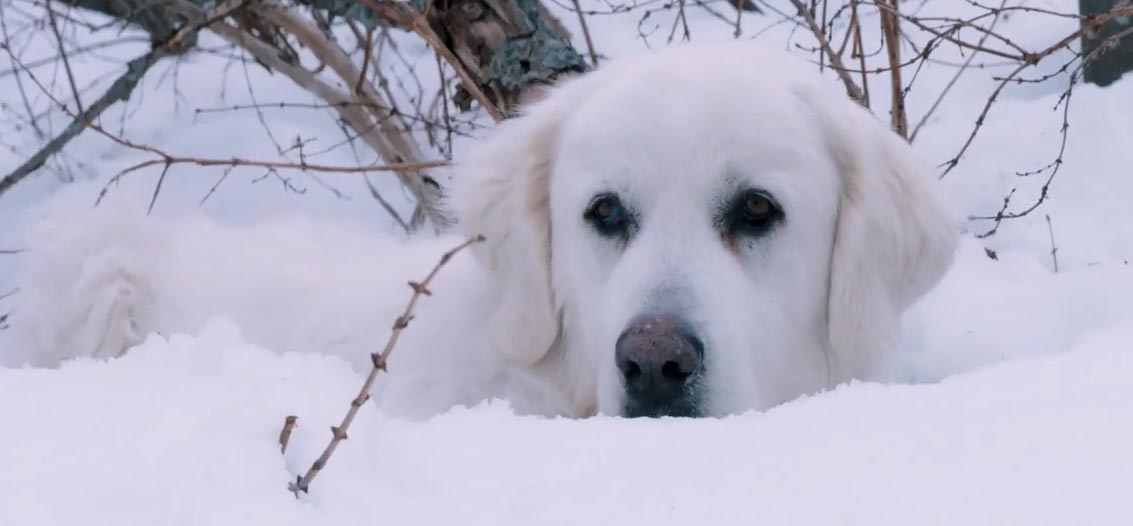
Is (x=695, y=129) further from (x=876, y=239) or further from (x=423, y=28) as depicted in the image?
(x=423, y=28)

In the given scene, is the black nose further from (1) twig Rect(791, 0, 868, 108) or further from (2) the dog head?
(1) twig Rect(791, 0, 868, 108)

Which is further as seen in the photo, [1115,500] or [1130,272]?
[1130,272]

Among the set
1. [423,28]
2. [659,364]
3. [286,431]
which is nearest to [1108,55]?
[423,28]

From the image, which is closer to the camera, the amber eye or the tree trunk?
the amber eye

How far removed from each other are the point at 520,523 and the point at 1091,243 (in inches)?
163

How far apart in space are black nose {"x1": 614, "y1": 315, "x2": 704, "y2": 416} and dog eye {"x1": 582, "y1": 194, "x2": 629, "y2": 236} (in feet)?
1.29

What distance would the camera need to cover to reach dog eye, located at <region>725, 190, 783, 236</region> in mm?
2959

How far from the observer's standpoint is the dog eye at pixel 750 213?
296 cm

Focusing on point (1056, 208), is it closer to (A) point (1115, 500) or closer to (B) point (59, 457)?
(A) point (1115, 500)

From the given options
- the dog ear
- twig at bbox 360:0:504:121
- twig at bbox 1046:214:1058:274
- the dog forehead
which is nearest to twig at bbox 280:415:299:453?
the dog forehead

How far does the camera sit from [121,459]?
154 centimetres

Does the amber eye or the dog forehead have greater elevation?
the dog forehead

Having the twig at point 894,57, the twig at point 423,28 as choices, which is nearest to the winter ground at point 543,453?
the twig at point 894,57

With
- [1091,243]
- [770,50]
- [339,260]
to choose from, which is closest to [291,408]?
[770,50]
